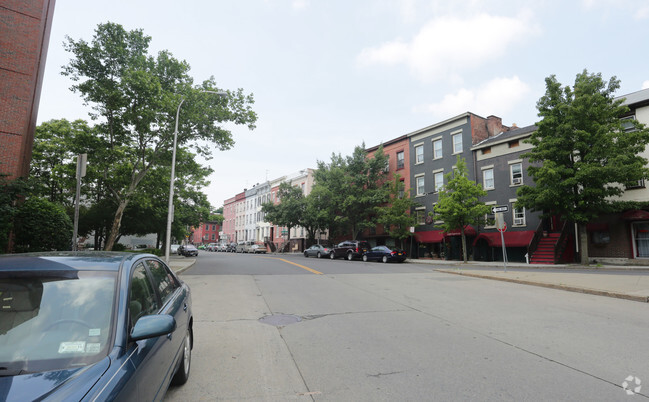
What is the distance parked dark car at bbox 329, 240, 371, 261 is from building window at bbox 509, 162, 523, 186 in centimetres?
1222

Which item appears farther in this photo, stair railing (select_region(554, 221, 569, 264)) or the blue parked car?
stair railing (select_region(554, 221, 569, 264))

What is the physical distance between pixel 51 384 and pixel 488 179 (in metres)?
29.9

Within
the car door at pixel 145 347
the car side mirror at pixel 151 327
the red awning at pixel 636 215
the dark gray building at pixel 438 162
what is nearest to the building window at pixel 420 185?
the dark gray building at pixel 438 162

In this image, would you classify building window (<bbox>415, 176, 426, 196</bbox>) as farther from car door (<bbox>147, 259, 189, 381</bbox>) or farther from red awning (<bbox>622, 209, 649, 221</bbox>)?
car door (<bbox>147, 259, 189, 381</bbox>)

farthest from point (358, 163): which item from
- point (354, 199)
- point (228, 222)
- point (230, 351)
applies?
point (228, 222)

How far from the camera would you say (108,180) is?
19797 millimetres

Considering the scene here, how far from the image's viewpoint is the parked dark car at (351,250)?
30.1 m

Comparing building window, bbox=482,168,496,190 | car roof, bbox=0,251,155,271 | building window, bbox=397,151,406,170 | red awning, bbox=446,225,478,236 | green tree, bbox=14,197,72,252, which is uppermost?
building window, bbox=397,151,406,170

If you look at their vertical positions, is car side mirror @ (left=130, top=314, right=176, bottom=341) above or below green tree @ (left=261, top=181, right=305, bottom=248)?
below

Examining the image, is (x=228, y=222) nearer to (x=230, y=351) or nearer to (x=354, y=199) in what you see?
(x=354, y=199)

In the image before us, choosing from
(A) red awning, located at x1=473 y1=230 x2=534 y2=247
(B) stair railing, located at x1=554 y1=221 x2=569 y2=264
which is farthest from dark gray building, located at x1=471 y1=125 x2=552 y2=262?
(B) stair railing, located at x1=554 y1=221 x2=569 y2=264

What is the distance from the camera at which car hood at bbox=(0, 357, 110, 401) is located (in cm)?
161

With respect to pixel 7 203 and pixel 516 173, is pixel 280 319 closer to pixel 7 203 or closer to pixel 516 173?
pixel 7 203

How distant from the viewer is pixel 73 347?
2.07 meters
